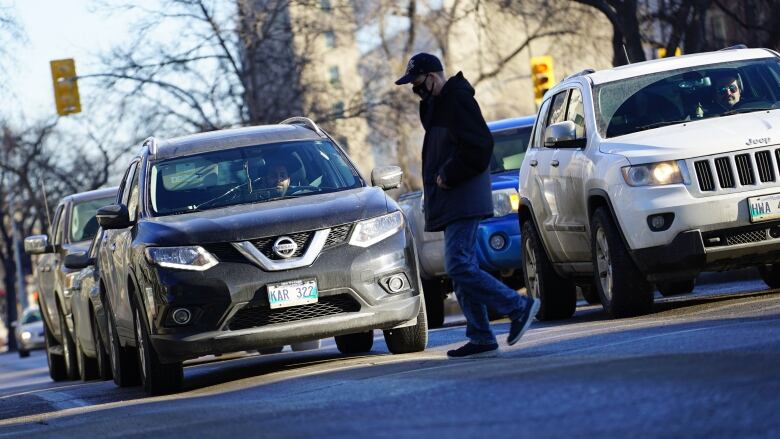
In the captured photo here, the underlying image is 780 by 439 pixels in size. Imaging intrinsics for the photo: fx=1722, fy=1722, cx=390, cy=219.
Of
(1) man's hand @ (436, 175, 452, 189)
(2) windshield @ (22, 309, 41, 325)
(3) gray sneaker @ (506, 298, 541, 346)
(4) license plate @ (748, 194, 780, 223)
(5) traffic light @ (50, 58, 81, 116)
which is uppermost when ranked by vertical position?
(5) traffic light @ (50, 58, 81, 116)

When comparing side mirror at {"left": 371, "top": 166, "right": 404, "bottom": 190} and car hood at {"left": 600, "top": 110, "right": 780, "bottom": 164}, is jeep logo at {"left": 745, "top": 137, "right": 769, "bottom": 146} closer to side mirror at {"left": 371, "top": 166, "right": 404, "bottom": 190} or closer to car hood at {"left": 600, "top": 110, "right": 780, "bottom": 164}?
car hood at {"left": 600, "top": 110, "right": 780, "bottom": 164}

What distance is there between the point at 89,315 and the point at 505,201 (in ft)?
12.9

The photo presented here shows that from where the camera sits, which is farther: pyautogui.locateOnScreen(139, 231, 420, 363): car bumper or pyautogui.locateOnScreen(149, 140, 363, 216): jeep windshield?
pyautogui.locateOnScreen(149, 140, 363, 216): jeep windshield

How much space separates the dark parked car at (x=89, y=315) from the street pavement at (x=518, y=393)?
1.76 metres

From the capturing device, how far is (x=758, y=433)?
5891mm

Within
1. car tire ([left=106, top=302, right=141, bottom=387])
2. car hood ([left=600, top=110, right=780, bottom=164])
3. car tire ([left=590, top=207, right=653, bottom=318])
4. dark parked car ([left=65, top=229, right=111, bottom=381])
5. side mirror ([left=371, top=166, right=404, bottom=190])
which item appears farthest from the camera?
dark parked car ([left=65, top=229, right=111, bottom=381])

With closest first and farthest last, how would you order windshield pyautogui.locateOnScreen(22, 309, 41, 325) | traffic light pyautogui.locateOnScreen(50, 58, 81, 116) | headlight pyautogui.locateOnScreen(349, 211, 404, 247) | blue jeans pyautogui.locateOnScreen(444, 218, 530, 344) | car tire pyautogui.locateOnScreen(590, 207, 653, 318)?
1. blue jeans pyautogui.locateOnScreen(444, 218, 530, 344)
2. headlight pyautogui.locateOnScreen(349, 211, 404, 247)
3. car tire pyautogui.locateOnScreen(590, 207, 653, 318)
4. traffic light pyautogui.locateOnScreen(50, 58, 81, 116)
5. windshield pyautogui.locateOnScreen(22, 309, 41, 325)

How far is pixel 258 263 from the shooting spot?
10914 millimetres

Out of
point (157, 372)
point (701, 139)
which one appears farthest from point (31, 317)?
point (701, 139)

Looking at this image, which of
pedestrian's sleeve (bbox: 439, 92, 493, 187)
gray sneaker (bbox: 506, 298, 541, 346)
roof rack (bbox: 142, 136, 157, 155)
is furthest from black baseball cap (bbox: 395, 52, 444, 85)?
roof rack (bbox: 142, 136, 157, 155)

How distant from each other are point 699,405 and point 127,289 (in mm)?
6306

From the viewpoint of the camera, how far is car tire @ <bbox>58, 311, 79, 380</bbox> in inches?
707

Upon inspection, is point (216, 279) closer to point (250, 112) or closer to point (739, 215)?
point (739, 215)

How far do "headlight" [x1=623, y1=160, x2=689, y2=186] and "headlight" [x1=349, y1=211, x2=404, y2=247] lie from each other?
5.45 ft
